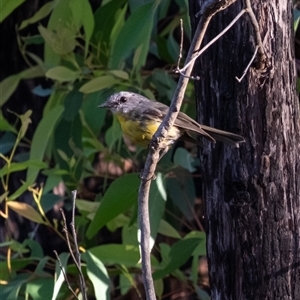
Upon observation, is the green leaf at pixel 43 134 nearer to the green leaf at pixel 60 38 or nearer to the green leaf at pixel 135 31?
the green leaf at pixel 60 38

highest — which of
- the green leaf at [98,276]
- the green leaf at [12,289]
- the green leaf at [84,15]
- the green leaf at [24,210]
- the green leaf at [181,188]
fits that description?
the green leaf at [84,15]

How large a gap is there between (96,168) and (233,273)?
184 centimetres

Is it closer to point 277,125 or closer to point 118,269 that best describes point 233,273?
point 277,125

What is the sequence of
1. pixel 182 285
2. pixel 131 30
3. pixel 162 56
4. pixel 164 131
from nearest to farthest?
pixel 164 131 → pixel 131 30 → pixel 162 56 → pixel 182 285

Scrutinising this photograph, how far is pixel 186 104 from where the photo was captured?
A: 305cm

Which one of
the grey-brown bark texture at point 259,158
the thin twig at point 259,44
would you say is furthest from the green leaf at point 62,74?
the thin twig at point 259,44

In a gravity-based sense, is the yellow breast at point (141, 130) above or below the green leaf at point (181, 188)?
above

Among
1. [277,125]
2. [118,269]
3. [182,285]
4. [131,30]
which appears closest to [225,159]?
[277,125]

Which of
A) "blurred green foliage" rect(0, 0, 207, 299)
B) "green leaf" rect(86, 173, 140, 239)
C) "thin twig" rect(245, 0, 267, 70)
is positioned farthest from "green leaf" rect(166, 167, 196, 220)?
"thin twig" rect(245, 0, 267, 70)

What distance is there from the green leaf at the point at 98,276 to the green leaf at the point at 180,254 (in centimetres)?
23

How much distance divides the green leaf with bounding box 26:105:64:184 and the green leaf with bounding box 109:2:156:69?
35cm

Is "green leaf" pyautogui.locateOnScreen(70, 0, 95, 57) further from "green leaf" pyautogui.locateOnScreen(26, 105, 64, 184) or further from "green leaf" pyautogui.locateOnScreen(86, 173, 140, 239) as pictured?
"green leaf" pyautogui.locateOnScreen(86, 173, 140, 239)

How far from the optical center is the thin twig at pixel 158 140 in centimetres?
145

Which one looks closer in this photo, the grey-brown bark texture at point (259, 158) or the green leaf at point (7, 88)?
the grey-brown bark texture at point (259, 158)
